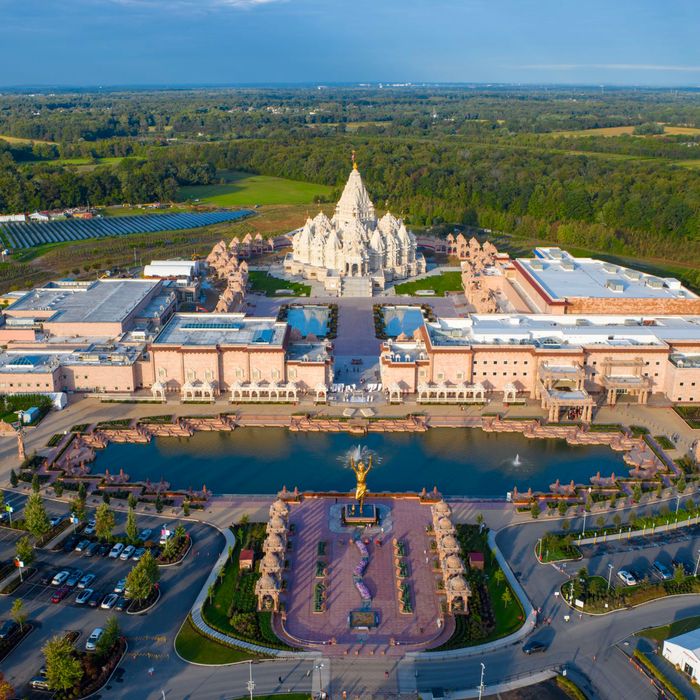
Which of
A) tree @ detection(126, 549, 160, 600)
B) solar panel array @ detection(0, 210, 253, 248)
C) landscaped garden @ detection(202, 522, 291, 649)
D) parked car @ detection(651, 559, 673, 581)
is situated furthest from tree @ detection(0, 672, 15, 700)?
solar panel array @ detection(0, 210, 253, 248)

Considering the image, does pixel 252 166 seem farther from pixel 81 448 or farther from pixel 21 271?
pixel 81 448

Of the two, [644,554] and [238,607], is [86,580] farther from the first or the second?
[644,554]

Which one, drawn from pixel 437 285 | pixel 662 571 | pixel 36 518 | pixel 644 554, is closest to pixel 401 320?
pixel 437 285

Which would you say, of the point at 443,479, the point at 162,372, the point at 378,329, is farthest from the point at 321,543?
the point at 378,329

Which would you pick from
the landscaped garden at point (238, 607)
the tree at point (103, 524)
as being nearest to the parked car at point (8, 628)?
the tree at point (103, 524)

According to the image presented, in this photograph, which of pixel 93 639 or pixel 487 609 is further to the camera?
pixel 487 609
